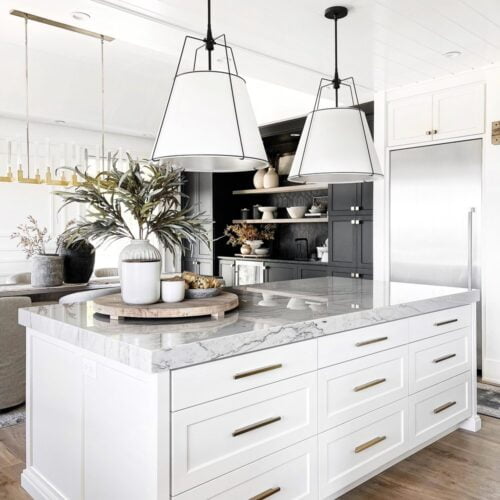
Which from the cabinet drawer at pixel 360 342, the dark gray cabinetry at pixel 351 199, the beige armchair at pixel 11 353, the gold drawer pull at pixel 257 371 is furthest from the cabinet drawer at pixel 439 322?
the beige armchair at pixel 11 353

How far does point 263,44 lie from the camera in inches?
144

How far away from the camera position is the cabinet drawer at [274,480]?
5.53 ft

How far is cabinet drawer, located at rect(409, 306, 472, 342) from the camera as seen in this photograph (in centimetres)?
254

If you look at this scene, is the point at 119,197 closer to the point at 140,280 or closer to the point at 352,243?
the point at 140,280

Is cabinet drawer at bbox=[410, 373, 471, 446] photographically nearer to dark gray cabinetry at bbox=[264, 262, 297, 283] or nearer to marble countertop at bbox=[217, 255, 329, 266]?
marble countertop at bbox=[217, 255, 329, 266]

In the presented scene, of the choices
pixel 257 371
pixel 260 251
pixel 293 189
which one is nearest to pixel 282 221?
pixel 293 189

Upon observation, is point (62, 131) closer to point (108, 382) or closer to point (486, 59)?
point (486, 59)

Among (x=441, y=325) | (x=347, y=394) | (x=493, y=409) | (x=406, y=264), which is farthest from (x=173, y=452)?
(x=406, y=264)

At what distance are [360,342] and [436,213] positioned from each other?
8.51ft

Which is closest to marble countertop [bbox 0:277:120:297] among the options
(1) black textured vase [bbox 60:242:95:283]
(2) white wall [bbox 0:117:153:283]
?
(1) black textured vase [bbox 60:242:95:283]

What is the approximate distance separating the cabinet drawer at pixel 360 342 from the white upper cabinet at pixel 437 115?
2.47 metres

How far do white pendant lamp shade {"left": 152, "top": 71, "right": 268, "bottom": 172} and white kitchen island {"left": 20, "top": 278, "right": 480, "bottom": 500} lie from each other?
25.2 inches

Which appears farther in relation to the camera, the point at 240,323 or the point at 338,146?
the point at 338,146

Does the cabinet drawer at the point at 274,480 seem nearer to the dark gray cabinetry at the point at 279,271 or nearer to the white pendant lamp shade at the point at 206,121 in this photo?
the white pendant lamp shade at the point at 206,121
